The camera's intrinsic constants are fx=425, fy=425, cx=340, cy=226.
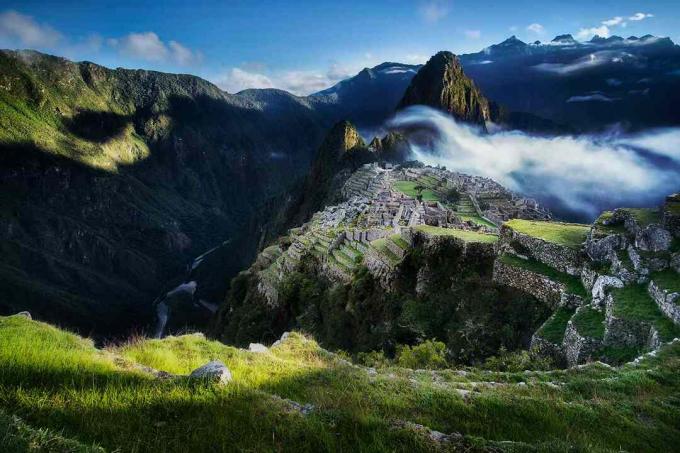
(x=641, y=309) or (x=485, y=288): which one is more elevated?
(x=641, y=309)

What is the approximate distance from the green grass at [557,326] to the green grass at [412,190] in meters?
50.1

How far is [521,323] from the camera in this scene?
65.4ft

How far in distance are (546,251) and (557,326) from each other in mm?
5554

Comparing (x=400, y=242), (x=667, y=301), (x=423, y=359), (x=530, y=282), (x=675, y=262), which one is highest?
(x=675, y=262)

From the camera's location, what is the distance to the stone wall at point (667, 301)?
1248 cm

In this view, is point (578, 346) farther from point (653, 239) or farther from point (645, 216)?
point (645, 216)

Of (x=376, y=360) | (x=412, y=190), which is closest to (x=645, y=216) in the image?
(x=376, y=360)

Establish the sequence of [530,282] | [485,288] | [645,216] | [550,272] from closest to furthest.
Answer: [645,216]
[550,272]
[530,282]
[485,288]

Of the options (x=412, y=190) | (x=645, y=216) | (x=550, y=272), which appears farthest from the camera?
(x=412, y=190)

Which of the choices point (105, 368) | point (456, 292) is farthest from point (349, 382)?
point (456, 292)

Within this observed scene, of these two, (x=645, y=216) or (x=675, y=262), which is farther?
(x=645, y=216)

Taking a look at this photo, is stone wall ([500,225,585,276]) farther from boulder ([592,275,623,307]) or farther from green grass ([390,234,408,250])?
green grass ([390,234,408,250])

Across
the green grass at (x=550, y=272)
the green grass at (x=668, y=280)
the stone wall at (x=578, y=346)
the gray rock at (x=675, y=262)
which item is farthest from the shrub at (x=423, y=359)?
the gray rock at (x=675, y=262)

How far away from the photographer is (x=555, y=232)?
74.7ft
